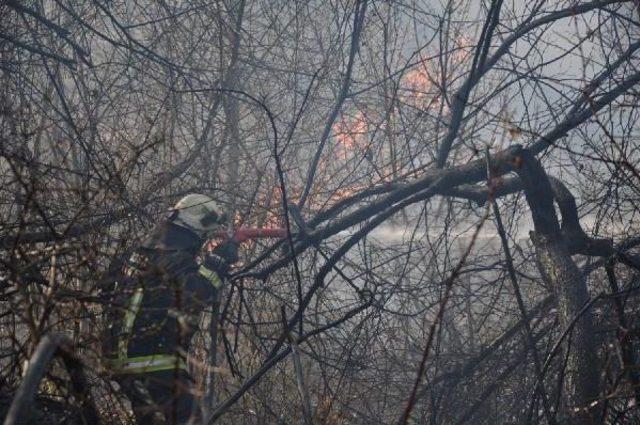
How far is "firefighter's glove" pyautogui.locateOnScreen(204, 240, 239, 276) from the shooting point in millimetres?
4590

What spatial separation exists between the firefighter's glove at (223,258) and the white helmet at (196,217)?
0.17 m

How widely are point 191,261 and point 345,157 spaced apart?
4.98 m

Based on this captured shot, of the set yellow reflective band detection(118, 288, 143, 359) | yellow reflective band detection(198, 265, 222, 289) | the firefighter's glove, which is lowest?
yellow reflective band detection(118, 288, 143, 359)

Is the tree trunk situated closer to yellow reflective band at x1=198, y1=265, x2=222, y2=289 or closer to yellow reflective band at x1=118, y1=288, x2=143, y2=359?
yellow reflective band at x1=198, y1=265, x2=222, y2=289

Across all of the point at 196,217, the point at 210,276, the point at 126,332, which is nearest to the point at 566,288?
the point at 210,276

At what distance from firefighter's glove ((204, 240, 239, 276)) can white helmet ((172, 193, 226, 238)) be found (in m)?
0.17

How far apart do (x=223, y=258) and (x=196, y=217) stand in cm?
34

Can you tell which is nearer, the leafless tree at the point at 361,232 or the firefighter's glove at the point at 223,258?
the leafless tree at the point at 361,232

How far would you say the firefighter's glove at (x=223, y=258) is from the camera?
15.1 ft

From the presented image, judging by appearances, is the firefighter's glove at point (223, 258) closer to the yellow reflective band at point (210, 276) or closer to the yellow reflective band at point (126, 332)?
the yellow reflective band at point (210, 276)

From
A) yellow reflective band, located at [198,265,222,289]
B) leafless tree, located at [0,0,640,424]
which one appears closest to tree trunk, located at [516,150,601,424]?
leafless tree, located at [0,0,640,424]

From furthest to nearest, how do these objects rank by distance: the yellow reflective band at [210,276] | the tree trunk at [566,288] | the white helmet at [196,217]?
the white helmet at [196,217]
the yellow reflective band at [210,276]
the tree trunk at [566,288]

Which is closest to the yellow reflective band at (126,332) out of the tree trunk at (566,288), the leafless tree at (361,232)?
the leafless tree at (361,232)

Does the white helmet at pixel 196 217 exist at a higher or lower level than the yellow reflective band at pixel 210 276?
higher
